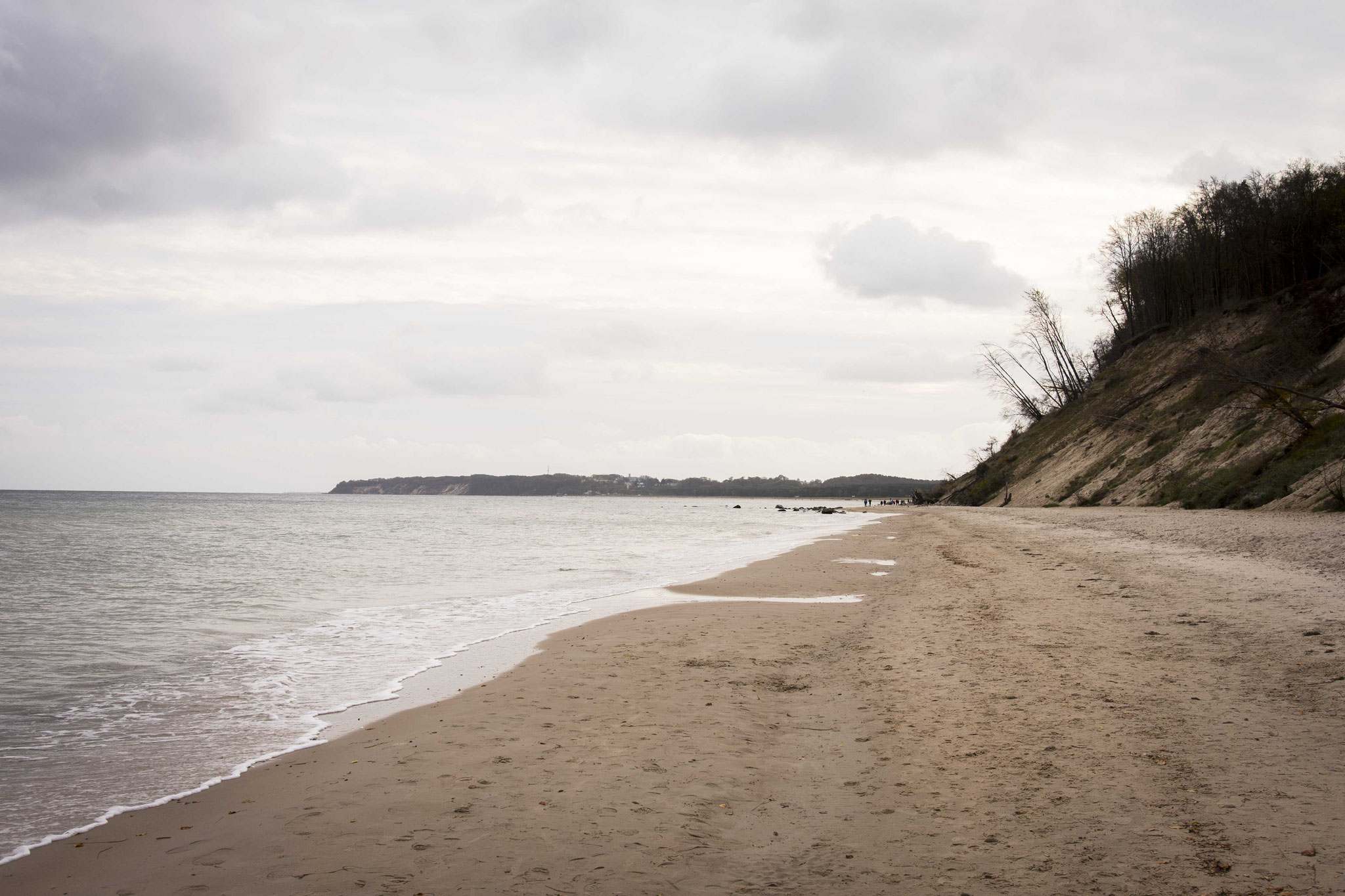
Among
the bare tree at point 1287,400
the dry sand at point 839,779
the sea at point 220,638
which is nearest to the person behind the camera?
the dry sand at point 839,779

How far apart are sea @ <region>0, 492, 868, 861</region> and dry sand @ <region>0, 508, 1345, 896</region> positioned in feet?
2.92

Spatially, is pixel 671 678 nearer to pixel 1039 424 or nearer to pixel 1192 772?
pixel 1192 772

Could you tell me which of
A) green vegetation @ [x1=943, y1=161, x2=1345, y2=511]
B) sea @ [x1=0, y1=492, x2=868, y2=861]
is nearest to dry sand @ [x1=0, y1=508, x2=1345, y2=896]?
sea @ [x1=0, y1=492, x2=868, y2=861]

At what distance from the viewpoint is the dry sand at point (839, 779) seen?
387 cm

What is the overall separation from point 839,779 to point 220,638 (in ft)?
35.3

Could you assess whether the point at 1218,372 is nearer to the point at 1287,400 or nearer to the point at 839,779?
the point at 1287,400

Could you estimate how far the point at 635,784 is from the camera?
→ 518cm

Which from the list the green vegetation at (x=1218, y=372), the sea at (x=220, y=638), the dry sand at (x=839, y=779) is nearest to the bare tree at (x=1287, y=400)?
the green vegetation at (x=1218, y=372)

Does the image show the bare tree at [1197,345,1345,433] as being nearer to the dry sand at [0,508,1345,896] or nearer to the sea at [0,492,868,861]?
the sea at [0,492,868,861]

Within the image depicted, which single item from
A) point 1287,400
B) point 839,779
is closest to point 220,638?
point 839,779

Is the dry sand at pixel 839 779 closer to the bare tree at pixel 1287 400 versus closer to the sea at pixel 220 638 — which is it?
the sea at pixel 220 638

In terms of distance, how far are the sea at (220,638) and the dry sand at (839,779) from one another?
0.89 meters

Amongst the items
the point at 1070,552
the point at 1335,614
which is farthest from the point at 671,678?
the point at 1070,552

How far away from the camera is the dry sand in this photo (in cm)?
387
